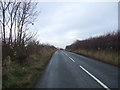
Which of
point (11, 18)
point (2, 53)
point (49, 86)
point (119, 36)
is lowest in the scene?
point (49, 86)

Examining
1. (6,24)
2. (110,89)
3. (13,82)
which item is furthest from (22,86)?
(6,24)

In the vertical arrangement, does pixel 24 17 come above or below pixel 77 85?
above

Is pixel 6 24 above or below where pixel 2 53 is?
above

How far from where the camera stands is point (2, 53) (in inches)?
501

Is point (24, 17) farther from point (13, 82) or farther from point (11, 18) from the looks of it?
point (13, 82)

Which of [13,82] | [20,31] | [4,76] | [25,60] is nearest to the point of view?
[13,82]

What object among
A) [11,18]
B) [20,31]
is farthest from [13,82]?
[20,31]

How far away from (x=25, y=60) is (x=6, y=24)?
13.9 ft

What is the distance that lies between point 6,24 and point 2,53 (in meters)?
7.49

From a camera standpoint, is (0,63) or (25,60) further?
(25,60)

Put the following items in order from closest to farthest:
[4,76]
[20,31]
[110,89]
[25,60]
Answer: [110,89] → [4,76] → [25,60] → [20,31]

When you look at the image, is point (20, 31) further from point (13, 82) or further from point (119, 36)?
point (13, 82)

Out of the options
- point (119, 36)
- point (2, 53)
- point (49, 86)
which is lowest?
point (49, 86)

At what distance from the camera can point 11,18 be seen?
2108 cm
